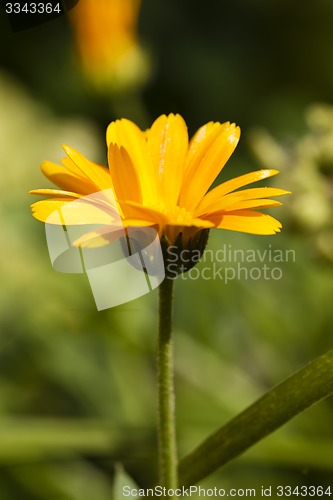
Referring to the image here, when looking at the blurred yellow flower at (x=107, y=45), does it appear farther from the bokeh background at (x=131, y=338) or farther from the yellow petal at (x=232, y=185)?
the yellow petal at (x=232, y=185)

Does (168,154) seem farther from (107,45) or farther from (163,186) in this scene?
(107,45)

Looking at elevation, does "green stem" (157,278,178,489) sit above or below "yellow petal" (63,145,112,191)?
below

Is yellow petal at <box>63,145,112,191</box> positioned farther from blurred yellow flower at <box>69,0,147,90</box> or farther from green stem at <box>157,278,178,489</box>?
blurred yellow flower at <box>69,0,147,90</box>

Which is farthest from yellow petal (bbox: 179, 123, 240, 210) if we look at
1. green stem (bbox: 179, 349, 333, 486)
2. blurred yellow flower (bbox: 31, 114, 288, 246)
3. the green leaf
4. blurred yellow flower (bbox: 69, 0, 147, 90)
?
blurred yellow flower (bbox: 69, 0, 147, 90)

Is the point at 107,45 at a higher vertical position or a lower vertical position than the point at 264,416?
higher

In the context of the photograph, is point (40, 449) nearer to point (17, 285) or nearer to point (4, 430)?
point (4, 430)

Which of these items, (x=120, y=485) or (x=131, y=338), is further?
(x=131, y=338)

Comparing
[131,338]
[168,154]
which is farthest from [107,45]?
[168,154]

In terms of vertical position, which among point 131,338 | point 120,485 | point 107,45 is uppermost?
point 107,45
